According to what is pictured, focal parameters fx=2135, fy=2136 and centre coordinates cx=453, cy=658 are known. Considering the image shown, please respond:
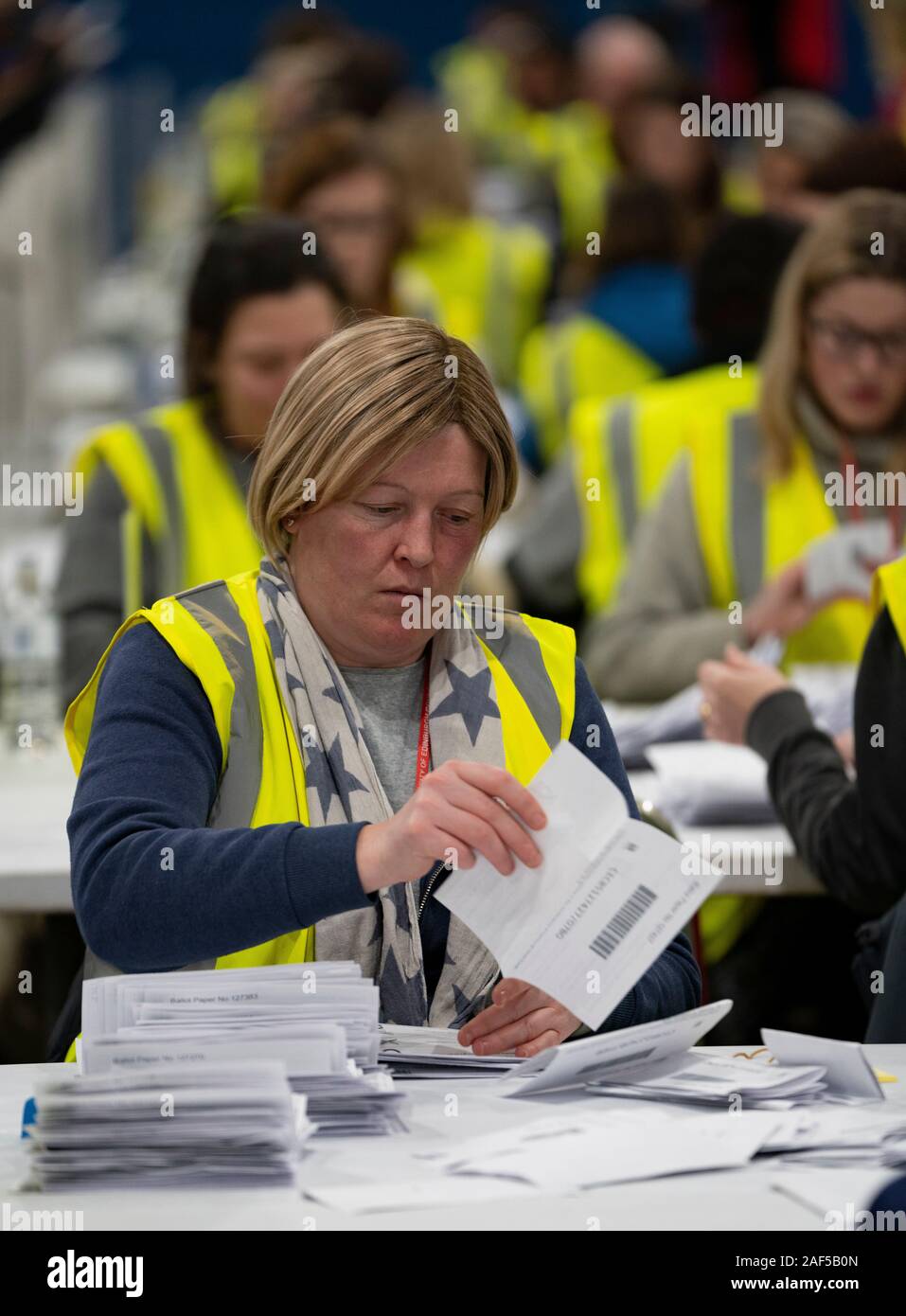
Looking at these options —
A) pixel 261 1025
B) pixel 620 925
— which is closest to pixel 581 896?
pixel 620 925

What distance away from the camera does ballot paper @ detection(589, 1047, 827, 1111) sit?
6.48 ft

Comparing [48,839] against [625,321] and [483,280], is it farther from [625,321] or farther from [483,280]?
[483,280]

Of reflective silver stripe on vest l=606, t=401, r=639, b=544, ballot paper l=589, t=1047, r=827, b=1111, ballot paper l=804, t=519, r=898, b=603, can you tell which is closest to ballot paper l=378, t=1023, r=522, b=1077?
ballot paper l=589, t=1047, r=827, b=1111

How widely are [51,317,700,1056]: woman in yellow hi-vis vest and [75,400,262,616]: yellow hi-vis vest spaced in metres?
1.90

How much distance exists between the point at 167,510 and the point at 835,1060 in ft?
8.44

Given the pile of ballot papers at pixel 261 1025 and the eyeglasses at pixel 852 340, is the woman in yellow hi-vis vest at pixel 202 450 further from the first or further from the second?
the pile of ballot papers at pixel 261 1025

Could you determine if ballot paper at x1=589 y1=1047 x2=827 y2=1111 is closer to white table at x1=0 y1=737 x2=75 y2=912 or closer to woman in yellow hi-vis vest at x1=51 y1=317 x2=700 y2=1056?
woman in yellow hi-vis vest at x1=51 y1=317 x2=700 y2=1056

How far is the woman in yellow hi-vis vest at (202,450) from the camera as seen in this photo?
412 cm

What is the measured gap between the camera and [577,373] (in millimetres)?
7441

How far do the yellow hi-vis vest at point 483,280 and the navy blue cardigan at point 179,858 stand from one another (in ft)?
22.1

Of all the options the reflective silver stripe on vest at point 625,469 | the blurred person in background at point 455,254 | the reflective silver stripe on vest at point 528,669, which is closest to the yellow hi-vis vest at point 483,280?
the blurred person in background at point 455,254

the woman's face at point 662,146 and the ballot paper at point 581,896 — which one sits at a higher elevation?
the woman's face at point 662,146

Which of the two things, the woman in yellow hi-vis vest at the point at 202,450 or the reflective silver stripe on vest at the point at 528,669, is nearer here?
the reflective silver stripe on vest at the point at 528,669
